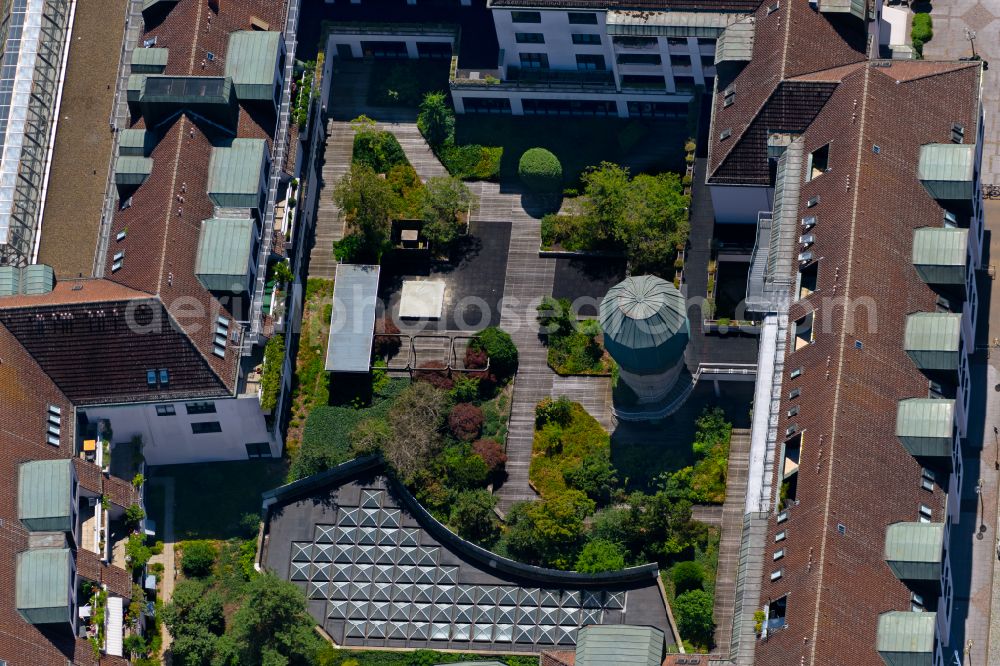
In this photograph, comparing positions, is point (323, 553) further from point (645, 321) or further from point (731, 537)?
point (731, 537)

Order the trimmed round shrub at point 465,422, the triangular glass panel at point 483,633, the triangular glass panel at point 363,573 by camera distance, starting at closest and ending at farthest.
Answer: the triangular glass panel at point 483,633, the triangular glass panel at point 363,573, the trimmed round shrub at point 465,422

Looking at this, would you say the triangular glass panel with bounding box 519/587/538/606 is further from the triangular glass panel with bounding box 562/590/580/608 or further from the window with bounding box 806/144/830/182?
the window with bounding box 806/144/830/182

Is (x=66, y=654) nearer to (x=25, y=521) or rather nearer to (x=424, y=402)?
(x=25, y=521)

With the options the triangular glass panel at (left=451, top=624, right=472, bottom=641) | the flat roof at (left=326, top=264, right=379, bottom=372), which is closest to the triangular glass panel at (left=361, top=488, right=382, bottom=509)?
the flat roof at (left=326, top=264, right=379, bottom=372)

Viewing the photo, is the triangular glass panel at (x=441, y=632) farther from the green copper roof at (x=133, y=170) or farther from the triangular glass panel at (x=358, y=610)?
the green copper roof at (x=133, y=170)

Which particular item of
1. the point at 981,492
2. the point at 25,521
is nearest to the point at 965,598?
the point at 981,492

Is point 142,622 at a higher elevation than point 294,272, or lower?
lower

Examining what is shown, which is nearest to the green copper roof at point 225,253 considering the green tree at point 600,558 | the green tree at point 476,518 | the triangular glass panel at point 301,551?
the triangular glass panel at point 301,551
